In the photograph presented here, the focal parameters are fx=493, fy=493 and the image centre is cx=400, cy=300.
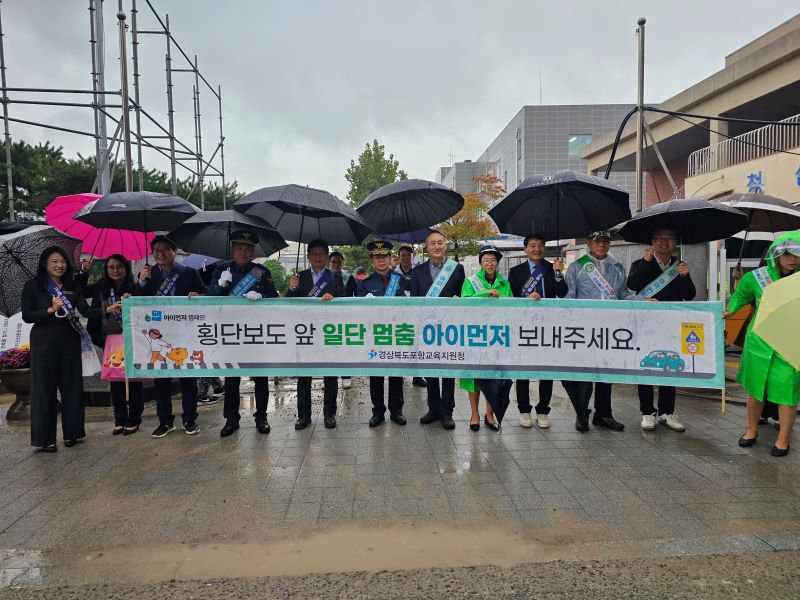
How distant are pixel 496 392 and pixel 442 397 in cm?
67

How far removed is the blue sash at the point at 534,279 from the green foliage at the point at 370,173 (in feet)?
75.8

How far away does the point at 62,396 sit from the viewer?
4734 millimetres

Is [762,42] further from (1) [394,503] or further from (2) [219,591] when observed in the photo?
(2) [219,591]

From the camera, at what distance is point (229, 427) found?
16.7 feet

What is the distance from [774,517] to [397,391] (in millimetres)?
3420

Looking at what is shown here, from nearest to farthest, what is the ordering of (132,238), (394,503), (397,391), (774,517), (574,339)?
(774,517) < (394,503) < (574,339) < (397,391) < (132,238)

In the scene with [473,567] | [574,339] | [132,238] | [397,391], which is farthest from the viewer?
[132,238]

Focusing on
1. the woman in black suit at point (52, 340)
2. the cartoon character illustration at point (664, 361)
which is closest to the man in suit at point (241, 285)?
the woman in black suit at point (52, 340)

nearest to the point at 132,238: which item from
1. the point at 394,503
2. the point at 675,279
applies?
the point at 394,503

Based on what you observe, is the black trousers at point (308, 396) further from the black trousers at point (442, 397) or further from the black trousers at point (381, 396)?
the black trousers at point (442, 397)

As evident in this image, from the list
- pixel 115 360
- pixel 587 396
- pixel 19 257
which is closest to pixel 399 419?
pixel 587 396

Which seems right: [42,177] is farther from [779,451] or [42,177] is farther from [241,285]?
[779,451]

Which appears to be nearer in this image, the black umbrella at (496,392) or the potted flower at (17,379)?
the black umbrella at (496,392)

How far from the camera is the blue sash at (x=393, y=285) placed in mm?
5211
